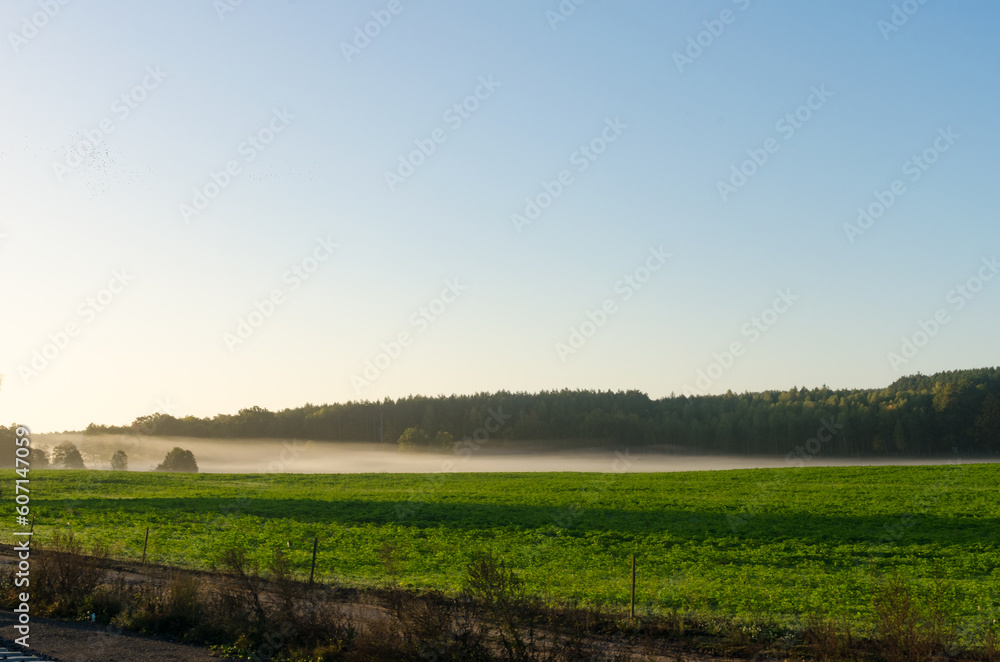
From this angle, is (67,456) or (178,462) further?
(67,456)

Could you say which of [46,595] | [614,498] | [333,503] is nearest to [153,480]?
[333,503]

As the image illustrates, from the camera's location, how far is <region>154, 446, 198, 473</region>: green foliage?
110 metres

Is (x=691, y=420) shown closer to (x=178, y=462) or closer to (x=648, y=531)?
(x=178, y=462)

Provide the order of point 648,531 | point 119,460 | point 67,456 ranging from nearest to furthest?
point 648,531
point 119,460
point 67,456

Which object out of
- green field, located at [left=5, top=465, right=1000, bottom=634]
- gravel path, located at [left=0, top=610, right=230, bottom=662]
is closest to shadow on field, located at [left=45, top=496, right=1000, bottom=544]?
green field, located at [left=5, top=465, right=1000, bottom=634]

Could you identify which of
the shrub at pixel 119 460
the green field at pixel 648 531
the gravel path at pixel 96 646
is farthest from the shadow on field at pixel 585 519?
the shrub at pixel 119 460

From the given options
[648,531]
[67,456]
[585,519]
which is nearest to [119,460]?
[67,456]

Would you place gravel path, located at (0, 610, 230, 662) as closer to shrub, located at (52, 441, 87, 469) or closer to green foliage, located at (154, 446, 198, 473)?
green foliage, located at (154, 446, 198, 473)

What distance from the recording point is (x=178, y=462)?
110062 millimetres

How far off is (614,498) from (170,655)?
35.5m

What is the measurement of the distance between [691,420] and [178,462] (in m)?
84.6

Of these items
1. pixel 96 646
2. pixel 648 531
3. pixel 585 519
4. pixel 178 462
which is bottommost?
pixel 178 462

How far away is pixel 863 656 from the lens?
41.2 ft

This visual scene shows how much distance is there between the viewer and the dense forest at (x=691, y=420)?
102 m
